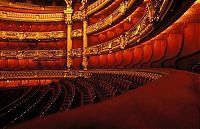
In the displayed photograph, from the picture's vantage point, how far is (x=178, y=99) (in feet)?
4.63

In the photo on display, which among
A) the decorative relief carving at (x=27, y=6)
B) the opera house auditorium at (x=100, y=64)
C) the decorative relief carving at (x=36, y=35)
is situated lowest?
the opera house auditorium at (x=100, y=64)

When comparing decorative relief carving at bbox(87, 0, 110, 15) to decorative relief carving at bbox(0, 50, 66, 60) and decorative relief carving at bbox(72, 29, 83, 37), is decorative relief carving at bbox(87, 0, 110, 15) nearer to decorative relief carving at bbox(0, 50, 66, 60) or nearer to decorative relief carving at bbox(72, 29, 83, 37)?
decorative relief carving at bbox(72, 29, 83, 37)

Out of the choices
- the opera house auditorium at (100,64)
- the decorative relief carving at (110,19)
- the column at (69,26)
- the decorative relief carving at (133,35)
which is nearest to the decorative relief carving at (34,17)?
the opera house auditorium at (100,64)

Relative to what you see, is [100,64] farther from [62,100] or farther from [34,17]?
[62,100]

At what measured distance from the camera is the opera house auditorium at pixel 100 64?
1167 mm

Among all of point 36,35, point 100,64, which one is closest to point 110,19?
point 100,64

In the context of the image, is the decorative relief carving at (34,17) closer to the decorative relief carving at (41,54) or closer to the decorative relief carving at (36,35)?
the decorative relief carving at (36,35)

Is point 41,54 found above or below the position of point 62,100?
above

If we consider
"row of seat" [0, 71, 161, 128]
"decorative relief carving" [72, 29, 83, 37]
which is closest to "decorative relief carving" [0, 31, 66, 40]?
"decorative relief carving" [72, 29, 83, 37]

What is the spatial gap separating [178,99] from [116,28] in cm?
1102

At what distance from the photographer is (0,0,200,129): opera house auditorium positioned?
1167 millimetres

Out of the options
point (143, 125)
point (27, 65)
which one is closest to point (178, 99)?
point (143, 125)

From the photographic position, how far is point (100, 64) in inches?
520

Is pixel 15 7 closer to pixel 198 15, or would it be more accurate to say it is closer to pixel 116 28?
pixel 116 28
